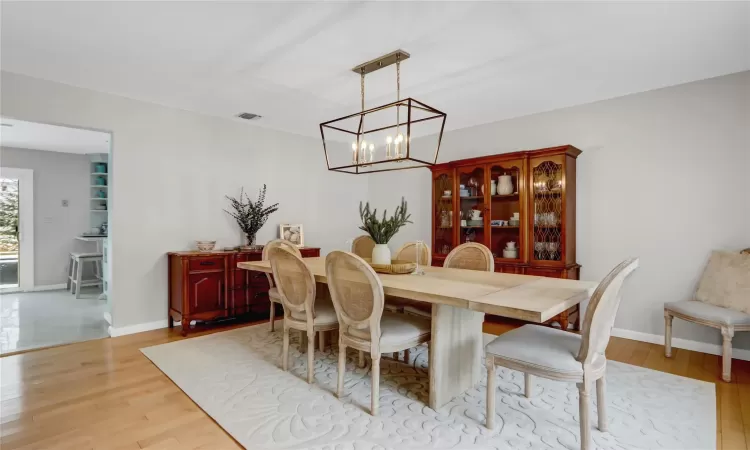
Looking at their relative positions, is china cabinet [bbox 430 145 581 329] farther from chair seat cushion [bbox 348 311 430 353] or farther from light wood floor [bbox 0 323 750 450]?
chair seat cushion [bbox 348 311 430 353]

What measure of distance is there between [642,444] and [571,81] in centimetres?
277

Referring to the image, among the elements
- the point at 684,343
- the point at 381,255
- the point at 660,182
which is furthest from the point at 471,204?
the point at 684,343

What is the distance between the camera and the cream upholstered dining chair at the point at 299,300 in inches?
103

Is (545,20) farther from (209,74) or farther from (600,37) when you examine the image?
(209,74)

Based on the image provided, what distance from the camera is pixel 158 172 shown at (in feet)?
13.2

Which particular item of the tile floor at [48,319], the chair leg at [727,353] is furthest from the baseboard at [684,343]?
the tile floor at [48,319]

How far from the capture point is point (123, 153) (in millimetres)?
3795

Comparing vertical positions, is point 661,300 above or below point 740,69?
below

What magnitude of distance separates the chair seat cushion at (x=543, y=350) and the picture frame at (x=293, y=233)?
3425mm

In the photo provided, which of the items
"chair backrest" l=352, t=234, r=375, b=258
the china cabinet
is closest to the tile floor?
"chair backrest" l=352, t=234, r=375, b=258

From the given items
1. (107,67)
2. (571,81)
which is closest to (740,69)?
(571,81)

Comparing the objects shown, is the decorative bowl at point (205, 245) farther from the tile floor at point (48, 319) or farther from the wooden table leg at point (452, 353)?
the wooden table leg at point (452, 353)

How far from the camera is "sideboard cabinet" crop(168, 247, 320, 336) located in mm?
3842

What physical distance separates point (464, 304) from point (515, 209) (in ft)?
8.98
